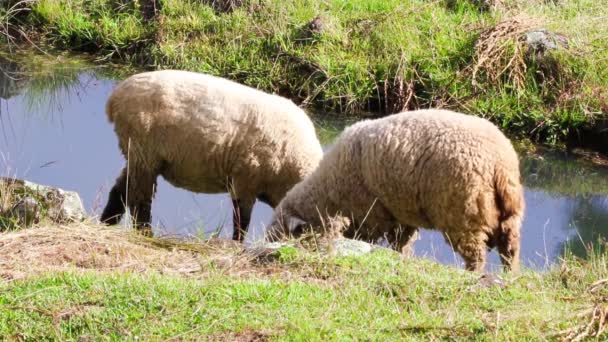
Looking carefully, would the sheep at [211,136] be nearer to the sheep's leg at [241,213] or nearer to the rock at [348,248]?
the sheep's leg at [241,213]

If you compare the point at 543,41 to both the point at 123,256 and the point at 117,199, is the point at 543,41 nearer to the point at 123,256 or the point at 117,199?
the point at 117,199

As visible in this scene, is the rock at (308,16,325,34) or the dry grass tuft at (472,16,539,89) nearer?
the dry grass tuft at (472,16,539,89)

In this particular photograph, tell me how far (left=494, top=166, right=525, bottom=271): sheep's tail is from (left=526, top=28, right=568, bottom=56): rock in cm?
677

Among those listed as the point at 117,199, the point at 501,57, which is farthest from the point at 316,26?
the point at 117,199

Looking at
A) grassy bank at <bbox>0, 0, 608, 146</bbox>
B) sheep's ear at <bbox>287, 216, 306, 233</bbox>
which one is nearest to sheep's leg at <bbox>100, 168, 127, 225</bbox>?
sheep's ear at <bbox>287, 216, 306, 233</bbox>

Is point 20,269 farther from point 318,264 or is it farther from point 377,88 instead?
point 377,88

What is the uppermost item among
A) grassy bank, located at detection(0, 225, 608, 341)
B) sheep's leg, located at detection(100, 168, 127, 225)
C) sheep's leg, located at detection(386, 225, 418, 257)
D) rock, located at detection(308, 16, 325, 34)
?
grassy bank, located at detection(0, 225, 608, 341)

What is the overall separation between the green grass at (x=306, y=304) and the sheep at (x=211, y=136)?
9.52 feet

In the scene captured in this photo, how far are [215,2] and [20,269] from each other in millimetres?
10536

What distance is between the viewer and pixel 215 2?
16.2 m

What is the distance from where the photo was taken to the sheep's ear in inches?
328

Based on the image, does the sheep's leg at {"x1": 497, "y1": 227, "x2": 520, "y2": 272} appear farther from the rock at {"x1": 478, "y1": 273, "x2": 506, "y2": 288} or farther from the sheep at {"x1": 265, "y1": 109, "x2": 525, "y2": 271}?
the rock at {"x1": 478, "y1": 273, "x2": 506, "y2": 288}

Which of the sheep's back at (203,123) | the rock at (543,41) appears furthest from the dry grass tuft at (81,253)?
the rock at (543,41)

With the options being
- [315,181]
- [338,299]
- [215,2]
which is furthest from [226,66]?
[338,299]
